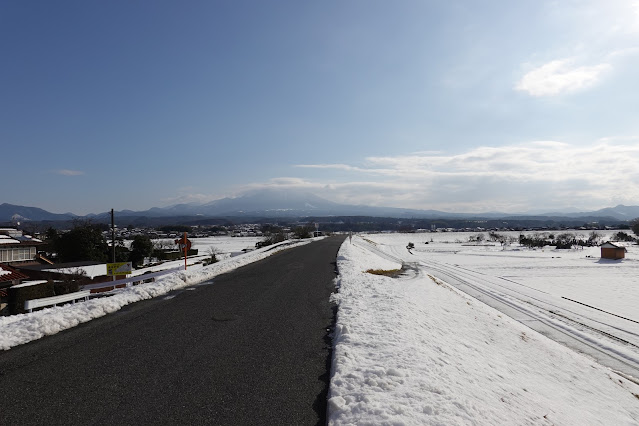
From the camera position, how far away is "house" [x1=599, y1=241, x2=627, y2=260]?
48.9 meters

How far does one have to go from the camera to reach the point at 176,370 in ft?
19.5

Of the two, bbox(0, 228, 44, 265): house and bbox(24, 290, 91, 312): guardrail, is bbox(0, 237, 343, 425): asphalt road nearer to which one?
bbox(24, 290, 91, 312): guardrail

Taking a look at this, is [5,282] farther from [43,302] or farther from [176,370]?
[176,370]

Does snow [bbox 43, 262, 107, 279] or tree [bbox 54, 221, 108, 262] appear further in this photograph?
tree [bbox 54, 221, 108, 262]

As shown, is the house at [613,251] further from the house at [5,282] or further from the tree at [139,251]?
the house at [5,282]

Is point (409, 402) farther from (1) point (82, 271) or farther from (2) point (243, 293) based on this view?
(1) point (82, 271)

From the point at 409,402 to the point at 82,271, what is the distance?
1335 inches

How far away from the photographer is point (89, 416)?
4461 mm

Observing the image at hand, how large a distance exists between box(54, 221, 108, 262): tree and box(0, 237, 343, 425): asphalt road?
1592 inches

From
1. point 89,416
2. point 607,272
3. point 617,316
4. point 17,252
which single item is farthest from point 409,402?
point 17,252

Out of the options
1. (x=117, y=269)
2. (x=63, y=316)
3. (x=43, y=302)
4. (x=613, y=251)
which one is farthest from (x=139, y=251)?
(x=613, y=251)

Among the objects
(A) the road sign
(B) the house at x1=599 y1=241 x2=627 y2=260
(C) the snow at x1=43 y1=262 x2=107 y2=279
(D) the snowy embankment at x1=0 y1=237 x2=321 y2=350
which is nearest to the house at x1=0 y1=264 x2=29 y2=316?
(C) the snow at x1=43 y1=262 x2=107 y2=279

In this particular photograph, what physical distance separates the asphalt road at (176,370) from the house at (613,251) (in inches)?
2099

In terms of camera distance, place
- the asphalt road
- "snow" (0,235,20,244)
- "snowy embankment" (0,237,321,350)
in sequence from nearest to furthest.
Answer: the asphalt road → "snowy embankment" (0,237,321,350) → "snow" (0,235,20,244)
